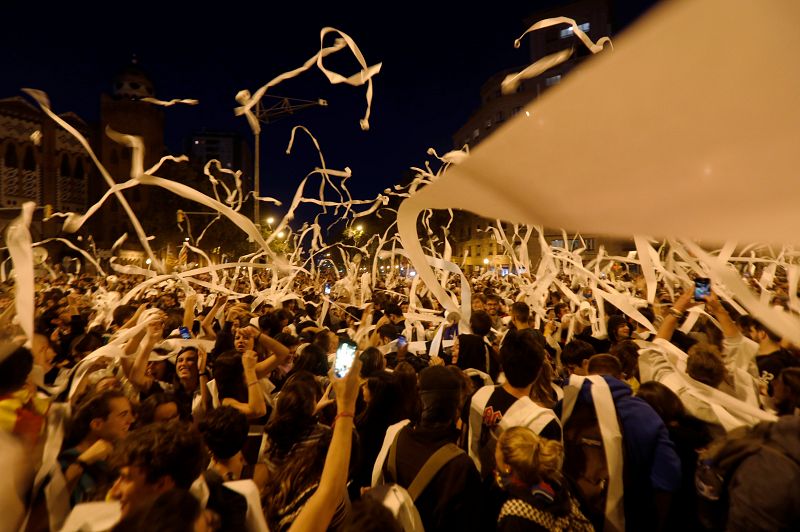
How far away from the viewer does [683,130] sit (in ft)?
2.37

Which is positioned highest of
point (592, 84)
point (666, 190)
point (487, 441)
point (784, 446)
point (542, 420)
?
point (592, 84)

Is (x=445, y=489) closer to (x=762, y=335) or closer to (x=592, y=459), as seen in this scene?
(x=592, y=459)

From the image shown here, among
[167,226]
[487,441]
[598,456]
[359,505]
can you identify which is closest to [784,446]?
[598,456]

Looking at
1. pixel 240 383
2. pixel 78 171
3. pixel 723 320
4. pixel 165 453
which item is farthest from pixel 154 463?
pixel 78 171

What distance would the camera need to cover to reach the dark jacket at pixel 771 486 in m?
Answer: 1.92

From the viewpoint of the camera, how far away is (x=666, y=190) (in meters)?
0.80

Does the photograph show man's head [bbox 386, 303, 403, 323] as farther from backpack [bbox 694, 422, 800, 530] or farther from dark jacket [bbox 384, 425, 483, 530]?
backpack [bbox 694, 422, 800, 530]

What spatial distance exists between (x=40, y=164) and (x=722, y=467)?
2308 inches

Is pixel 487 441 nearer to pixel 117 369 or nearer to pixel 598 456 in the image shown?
pixel 598 456

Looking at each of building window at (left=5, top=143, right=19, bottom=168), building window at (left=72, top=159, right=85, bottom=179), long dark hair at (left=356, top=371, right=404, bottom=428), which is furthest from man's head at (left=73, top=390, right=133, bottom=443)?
building window at (left=72, top=159, right=85, bottom=179)

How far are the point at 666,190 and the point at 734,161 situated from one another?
0.11 meters

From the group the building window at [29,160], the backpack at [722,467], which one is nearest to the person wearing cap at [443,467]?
the backpack at [722,467]

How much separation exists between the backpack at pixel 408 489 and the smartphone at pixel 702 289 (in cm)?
367

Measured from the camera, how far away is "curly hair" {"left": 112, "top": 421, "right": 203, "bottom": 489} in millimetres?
1934
